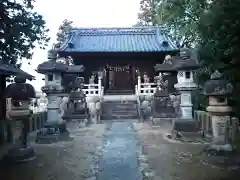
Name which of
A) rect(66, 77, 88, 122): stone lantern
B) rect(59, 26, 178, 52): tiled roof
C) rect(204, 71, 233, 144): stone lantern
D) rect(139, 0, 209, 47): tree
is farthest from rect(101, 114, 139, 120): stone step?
rect(204, 71, 233, 144): stone lantern

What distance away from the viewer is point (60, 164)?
21.8 feet

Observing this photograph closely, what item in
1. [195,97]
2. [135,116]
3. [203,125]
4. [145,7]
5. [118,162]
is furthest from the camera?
[145,7]

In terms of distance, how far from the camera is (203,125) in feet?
39.2

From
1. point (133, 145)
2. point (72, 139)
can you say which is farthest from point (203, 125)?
point (72, 139)

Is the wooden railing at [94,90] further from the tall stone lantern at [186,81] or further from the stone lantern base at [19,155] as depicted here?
the stone lantern base at [19,155]

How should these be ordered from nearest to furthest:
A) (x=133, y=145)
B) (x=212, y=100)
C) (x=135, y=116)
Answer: (x=212, y=100) → (x=133, y=145) → (x=135, y=116)

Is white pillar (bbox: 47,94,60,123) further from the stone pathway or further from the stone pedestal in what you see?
the stone pedestal

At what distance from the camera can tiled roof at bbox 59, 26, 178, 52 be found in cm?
2381

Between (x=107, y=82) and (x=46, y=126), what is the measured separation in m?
15.8

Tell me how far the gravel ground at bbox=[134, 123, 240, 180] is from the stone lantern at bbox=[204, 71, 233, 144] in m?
0.83

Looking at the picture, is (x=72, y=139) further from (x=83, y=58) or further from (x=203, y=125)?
(x=83, y=58)

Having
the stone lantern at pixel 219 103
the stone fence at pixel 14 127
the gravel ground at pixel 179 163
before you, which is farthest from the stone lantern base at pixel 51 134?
the stone lantern at pixel 219 103

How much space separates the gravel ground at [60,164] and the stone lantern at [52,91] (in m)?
0.72

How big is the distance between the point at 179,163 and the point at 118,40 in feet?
70.6
